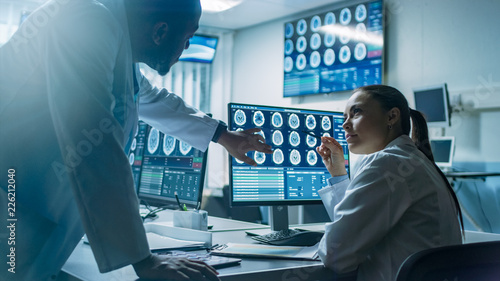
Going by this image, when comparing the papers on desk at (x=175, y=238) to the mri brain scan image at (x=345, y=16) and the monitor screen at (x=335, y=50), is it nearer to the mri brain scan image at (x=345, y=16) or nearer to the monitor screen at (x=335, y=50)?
the monitor screen at (x=335, y=50)

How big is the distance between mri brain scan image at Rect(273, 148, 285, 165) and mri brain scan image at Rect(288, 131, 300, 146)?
0.20ft

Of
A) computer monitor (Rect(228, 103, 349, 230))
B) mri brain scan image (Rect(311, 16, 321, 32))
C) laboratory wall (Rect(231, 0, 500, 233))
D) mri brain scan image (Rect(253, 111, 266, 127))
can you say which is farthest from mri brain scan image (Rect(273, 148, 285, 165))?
mri brain scan image (Rect(311, 16, 321, 32))

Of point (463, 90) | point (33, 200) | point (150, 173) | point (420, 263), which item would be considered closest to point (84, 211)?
point (33, 200)

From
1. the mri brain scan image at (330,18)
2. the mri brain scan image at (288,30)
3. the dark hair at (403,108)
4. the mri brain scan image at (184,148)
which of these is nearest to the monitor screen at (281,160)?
the mri brain scan image at (184,148)

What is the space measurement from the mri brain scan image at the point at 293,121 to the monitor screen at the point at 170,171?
34 cm

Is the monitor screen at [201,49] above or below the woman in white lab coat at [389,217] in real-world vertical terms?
above

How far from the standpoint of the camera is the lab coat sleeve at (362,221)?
1.18 meters

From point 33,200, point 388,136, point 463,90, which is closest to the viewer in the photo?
point 33,200

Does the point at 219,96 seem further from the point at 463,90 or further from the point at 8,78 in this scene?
the point at 8,78

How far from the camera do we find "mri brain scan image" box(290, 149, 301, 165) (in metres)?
1.75

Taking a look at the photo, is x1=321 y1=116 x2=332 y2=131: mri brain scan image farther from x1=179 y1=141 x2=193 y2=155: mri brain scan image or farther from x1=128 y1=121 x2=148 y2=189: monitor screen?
x1=128 y1=121 x2=148 y2=189: monitor screen

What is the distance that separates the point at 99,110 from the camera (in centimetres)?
88

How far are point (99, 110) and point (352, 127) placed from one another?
86cm

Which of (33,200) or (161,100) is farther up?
(161,100)
